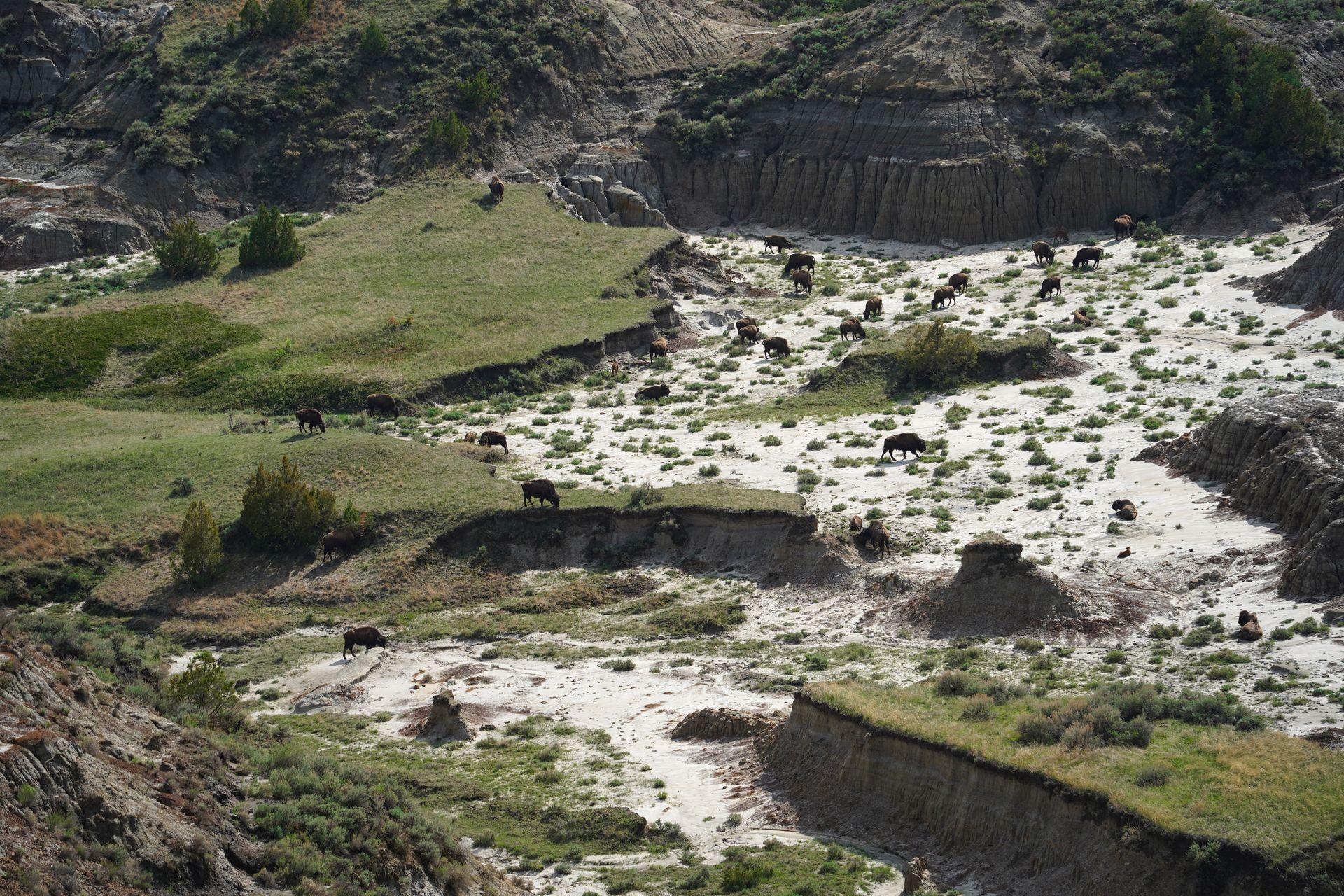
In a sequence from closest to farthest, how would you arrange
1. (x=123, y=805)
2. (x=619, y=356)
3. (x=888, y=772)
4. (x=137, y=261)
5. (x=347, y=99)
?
1. (x=123, y=805)
2. (x=888, y=772)
3. (x=619, y=356)
4. (x=137, y=261)
5. (x=347, y=99)

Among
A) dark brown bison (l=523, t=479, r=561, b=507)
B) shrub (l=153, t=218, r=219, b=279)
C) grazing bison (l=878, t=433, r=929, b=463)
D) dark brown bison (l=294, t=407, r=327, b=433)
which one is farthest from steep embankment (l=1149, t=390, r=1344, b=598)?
shrub (l=153, t=218, r=219, b=279)

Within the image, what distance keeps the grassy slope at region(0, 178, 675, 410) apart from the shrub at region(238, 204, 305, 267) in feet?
2.86

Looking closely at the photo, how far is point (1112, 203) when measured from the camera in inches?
3019

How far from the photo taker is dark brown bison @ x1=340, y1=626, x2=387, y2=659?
39.1 metres

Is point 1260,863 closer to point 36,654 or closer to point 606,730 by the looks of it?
point 606,730

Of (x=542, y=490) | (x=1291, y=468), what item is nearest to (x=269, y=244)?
(x=542, y=490)

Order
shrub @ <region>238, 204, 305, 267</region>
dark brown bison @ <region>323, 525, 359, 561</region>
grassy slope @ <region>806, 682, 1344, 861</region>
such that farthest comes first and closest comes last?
shrub @ <region>238, 204, 305, 267</region>
dark brown bison @ <region>323, 525, 359, 561</region>
grassy slope @ <region>806, 682, 1344, 861</region>

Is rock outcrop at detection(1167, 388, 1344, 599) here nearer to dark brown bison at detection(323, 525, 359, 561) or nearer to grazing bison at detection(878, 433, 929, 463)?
grazing bison at detection(878, 433, 929, 463)

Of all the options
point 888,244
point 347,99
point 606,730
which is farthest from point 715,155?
point 606,730

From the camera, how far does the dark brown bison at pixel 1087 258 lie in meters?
70.3

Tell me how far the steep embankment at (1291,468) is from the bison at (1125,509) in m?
2.51

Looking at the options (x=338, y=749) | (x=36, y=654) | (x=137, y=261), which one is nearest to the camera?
(x=36, y=654)

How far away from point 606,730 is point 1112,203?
52.8 meters

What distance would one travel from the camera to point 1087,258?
70.4 meters
